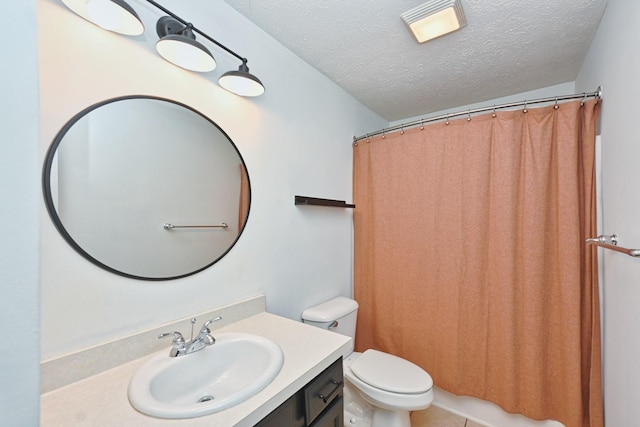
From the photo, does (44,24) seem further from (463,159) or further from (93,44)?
(463,159)

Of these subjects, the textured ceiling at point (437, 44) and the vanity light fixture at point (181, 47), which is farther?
the textured ceiling at point (437, 44)

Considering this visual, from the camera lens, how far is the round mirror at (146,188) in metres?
0.88

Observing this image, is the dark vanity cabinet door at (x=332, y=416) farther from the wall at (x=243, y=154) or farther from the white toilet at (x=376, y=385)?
the wall at (x=243, y=154)

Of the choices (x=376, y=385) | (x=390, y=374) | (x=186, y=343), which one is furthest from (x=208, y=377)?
(x=390, y=374)

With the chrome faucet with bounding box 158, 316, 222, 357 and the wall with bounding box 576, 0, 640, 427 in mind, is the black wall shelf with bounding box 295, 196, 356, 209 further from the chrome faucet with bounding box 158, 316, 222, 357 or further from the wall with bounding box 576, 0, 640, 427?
the wall with bounding box 576, 0, 640, 427

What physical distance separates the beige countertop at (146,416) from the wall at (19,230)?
48cm

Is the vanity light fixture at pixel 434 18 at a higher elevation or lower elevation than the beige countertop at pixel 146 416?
higher

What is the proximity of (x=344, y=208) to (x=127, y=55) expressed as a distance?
157cm

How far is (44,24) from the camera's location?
808 millimetres

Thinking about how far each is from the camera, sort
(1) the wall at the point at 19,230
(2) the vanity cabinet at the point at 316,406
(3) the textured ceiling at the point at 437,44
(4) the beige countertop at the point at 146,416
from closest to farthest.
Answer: (1) the wall at the point at 19,230
(4) the beige countertop at the point at 146,416
(2) the vanity cabinet at the point at 316,406
(3) the textured ceiling at the point at 437,44

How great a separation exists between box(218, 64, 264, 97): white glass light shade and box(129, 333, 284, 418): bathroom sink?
1.10 m

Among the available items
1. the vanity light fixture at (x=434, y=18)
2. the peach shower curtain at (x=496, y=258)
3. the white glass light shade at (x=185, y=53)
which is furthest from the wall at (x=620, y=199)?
the white glass light shade at (x=185, y=53)

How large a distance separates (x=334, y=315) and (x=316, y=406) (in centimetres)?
76

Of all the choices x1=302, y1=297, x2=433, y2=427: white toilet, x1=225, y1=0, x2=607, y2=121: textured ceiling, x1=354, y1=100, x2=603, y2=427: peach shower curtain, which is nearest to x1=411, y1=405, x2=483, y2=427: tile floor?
x1=354, y1=100, x2=603, y2=427: peach shower curtain
